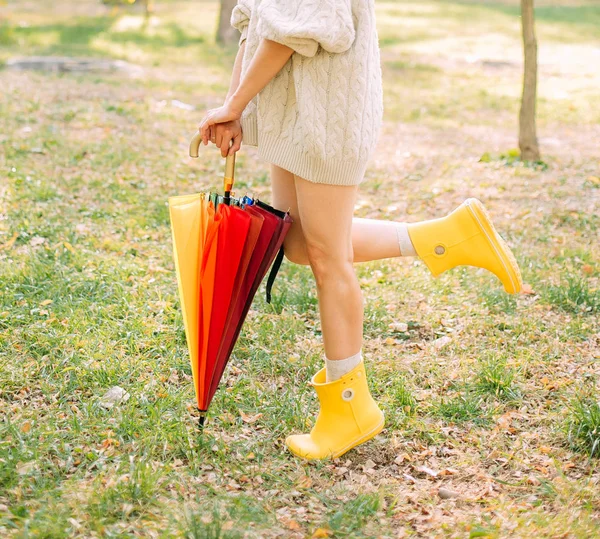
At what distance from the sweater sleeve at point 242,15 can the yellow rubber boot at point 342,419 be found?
114cm

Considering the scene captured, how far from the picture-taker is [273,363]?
3.12 meters

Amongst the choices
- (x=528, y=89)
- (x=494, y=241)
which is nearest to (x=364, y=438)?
(x=494, y=241)

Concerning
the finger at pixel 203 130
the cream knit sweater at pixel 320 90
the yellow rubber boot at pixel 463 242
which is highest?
the cream knit sweater at pixel 320 90

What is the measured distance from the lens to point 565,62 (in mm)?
11500

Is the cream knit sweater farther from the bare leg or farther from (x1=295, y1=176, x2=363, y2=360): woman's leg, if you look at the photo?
the bare leg

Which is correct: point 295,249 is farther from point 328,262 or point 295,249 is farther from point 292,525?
point 292,525

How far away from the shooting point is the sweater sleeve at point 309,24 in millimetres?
2037

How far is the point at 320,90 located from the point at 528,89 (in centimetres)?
411

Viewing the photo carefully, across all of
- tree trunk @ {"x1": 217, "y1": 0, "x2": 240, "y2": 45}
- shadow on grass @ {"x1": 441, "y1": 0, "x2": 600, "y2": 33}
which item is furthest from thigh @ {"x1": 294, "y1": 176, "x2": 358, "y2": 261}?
shadow on grass @ {"x1": 441, "y1": 0, "x2": 600, "y2": 33}

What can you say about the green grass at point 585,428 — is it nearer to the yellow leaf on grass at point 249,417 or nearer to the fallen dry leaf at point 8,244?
the yellow leaf on grass at point 249,417

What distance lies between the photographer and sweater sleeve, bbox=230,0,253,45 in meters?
2.33

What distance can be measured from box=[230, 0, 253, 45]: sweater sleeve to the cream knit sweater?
1.2 inches

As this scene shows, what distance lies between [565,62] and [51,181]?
8.93 metres

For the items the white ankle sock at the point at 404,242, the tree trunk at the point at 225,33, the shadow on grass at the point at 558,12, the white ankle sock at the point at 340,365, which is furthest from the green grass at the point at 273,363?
the shadow on grass at the point at 558,12
